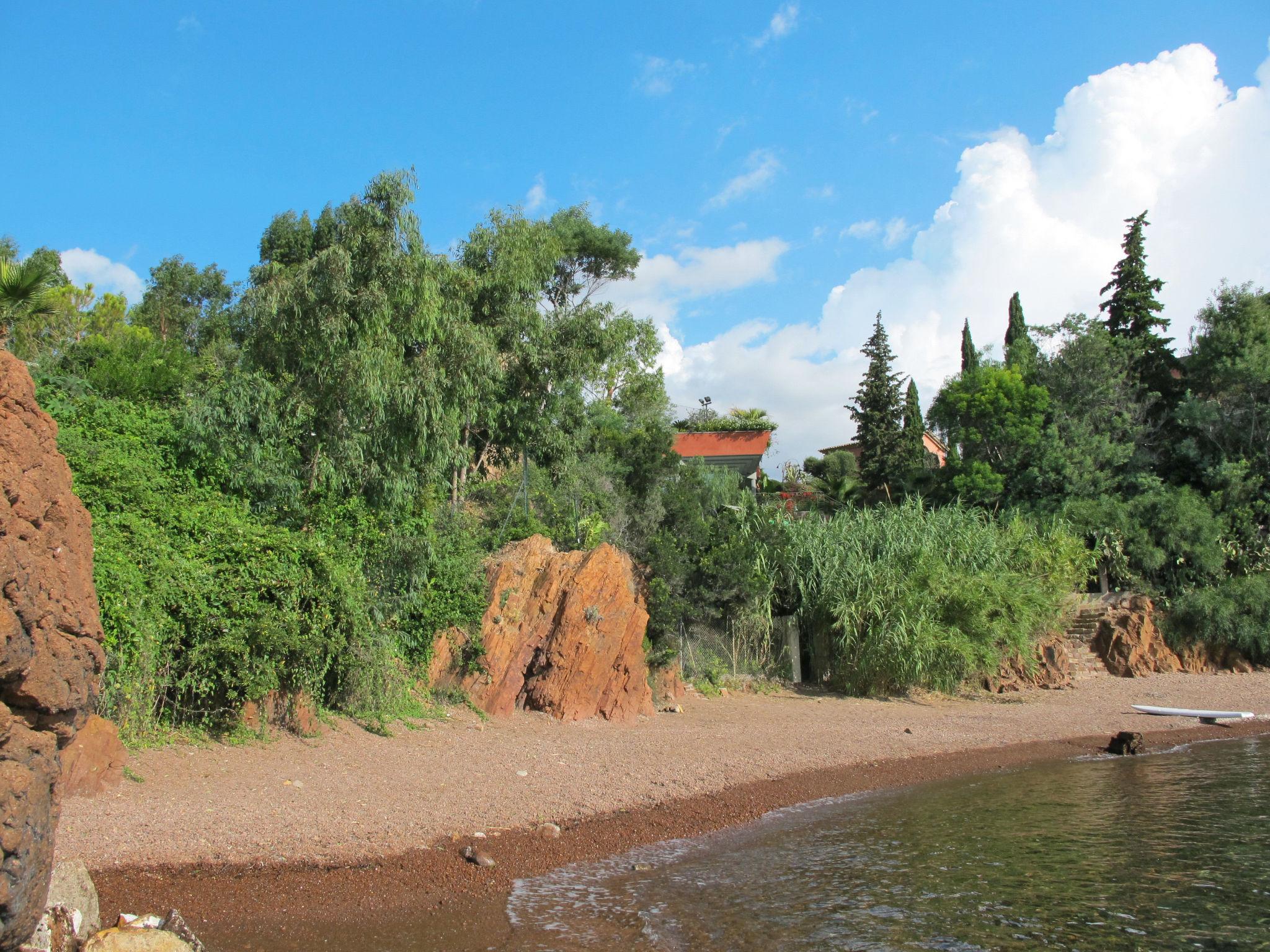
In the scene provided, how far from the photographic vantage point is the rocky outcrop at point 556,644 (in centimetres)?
1402

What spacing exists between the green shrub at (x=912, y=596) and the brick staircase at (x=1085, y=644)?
358 centimetres

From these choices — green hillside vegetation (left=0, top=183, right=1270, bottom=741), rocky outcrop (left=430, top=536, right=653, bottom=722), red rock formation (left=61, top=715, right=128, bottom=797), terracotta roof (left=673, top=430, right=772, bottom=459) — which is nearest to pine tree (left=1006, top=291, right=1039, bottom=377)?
green hillside vegetation (left=0, top=183, right=1270, bottom=741)

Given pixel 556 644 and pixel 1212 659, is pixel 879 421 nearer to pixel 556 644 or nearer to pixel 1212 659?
pixel 1212 659

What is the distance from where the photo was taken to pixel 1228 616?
23328 millimetres

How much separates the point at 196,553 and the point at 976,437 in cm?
2280

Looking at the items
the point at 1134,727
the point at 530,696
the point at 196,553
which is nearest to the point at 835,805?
the point at 530,696

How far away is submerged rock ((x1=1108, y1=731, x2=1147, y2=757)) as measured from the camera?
1525cm

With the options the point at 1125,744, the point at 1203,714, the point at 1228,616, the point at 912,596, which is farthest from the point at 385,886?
the point at 1228,616

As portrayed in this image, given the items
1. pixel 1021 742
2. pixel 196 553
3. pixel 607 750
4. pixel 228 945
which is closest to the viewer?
pixel 228 945

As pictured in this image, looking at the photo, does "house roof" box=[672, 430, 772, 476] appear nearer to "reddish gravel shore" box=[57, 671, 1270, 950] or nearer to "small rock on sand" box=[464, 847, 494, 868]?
"reddish gravel shore" box=[57, 671, 1270, 950]

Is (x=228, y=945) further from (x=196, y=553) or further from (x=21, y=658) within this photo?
(x=196, y=553)

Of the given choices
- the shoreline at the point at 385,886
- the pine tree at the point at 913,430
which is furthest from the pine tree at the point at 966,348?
the shoreline at the point at 385,886

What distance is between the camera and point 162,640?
980cm

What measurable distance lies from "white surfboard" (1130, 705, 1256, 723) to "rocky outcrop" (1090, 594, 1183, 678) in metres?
4.78
